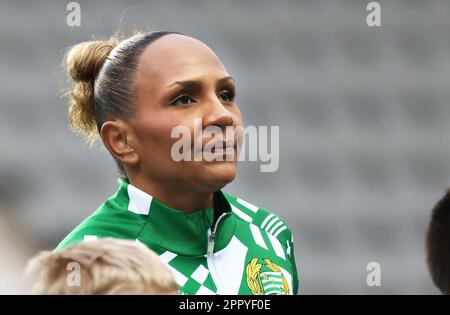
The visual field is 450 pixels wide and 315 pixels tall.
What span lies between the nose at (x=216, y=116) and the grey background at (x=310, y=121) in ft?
8.35

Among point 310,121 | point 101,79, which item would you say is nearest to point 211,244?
point 101,79

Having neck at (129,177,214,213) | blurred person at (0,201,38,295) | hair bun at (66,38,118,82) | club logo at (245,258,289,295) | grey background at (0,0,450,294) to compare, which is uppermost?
grey background at (0,0,450,294)

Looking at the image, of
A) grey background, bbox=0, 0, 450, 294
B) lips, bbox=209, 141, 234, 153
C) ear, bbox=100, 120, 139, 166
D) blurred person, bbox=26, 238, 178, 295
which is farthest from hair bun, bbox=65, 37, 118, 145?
grey background, bbox=0, 0, 450, 294

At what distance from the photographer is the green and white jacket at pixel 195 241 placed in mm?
1498

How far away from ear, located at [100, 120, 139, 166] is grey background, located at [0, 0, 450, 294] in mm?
2439

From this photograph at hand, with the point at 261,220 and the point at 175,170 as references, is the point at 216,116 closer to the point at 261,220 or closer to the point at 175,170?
the point at 175,170

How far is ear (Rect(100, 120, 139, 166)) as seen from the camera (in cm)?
156

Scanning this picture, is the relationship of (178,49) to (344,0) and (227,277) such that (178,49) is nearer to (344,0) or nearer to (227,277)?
(227,277)

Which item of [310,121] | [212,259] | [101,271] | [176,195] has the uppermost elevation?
[310,121]

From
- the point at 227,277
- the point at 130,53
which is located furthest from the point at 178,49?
the point at 227,277

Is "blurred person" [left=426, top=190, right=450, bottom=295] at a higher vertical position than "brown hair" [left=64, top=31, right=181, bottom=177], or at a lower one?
lower

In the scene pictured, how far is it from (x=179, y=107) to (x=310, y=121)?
311 centimetres

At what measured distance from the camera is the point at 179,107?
4.89 ft

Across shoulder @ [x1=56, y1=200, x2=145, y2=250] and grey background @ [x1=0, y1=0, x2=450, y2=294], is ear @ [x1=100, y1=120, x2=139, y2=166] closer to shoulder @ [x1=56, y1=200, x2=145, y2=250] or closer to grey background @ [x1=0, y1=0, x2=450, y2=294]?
shoulder @ [x1=56, y1=200, x2=145, y2=250]
